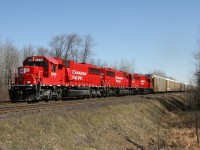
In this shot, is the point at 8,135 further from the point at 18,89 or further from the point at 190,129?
the point at 190,129

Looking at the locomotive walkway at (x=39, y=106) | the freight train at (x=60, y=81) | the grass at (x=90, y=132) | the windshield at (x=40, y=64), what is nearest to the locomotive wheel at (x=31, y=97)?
the freight train at (x=60, y=81)

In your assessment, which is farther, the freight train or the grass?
the freight train

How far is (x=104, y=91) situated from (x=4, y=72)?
5074cm

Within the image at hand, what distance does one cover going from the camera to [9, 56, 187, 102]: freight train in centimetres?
2405

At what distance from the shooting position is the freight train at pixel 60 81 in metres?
24.0

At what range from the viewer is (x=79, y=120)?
16125mm

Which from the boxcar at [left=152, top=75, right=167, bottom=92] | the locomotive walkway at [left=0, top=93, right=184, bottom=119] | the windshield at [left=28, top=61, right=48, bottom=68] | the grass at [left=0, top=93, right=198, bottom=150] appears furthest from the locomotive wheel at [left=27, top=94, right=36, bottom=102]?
the boxcar at [left=152, top=75, right=167, bottom=92]

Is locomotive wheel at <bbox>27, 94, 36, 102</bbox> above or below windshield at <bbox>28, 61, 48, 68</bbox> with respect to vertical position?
below

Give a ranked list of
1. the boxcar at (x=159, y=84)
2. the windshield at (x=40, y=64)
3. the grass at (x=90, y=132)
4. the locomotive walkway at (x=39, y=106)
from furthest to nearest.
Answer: the boxcar at (x=159, y=84) < the windshield at (x=40, y=64) < the locomotive walkway at (x=39, y=106) < the grass at (x=90, y=132)

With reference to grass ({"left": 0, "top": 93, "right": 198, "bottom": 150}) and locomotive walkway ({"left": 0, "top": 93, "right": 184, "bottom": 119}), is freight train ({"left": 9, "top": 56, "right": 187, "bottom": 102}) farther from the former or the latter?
grass ({"left": 0, "top": 93, "right": 198, "bottom": 150})

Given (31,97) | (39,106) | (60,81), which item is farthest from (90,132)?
(60,81)

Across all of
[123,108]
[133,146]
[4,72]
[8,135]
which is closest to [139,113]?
[123,108]

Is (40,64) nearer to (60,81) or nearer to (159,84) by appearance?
(60,81)

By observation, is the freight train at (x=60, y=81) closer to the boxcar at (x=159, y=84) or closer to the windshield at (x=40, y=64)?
the windshield at (x=40, y=64)
